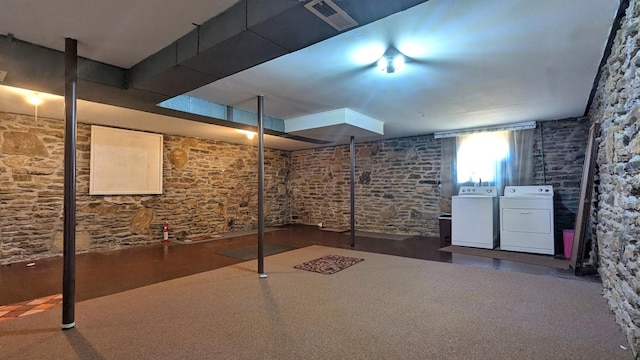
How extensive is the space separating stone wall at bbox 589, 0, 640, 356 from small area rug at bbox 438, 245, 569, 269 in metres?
1.32

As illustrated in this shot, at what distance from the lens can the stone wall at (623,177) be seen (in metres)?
1.91

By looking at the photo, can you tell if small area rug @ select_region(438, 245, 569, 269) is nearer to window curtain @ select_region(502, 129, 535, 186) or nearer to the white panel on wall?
window curtain @ select_region(502, 129, 535, 186)

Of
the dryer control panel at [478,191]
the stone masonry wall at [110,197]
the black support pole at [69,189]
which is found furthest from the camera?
the dryer control panel at [478,191]

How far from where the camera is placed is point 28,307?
113 inches

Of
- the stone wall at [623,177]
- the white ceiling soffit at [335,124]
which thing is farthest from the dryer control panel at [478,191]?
the stone wall at [623,177]

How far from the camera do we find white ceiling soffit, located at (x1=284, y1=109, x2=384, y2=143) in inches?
191

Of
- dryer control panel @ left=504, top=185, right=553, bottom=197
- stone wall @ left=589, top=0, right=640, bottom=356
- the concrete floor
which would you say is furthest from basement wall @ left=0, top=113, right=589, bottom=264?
stone wall @ left=589, top=0, right=640, bottom=356

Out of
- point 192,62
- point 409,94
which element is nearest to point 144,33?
point 192,62

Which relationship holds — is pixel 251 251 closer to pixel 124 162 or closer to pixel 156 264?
pixel 156 264

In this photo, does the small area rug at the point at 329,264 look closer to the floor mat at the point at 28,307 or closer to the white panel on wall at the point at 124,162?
the floor mat at the point at 28,307

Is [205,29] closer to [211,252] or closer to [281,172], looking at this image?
[211,252]

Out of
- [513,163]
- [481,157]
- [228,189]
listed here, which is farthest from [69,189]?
[513,163]

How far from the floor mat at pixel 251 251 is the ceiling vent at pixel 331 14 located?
3765 mm

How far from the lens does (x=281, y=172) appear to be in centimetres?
909
